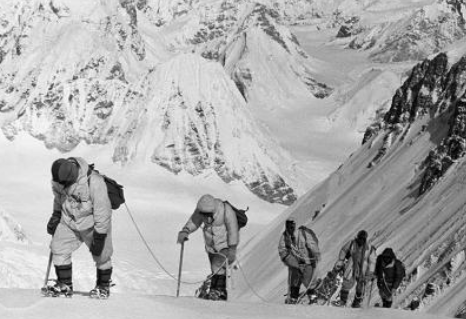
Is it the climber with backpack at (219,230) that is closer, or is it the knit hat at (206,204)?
the knit hat at (206,204)

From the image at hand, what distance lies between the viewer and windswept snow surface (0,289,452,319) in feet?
45.8

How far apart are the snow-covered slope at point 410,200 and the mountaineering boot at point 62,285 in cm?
1294

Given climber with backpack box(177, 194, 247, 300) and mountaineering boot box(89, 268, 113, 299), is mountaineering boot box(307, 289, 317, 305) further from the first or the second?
mountaineering boot box(89, 268, 113, 299)

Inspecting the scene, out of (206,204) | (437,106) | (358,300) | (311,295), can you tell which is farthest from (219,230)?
(437,106)

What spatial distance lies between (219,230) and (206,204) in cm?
65

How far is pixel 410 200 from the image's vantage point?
48750 mm

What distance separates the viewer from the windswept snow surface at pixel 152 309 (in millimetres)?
13961

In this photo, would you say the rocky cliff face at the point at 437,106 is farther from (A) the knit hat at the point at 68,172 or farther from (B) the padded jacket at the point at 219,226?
(A) the knit hat at the point at 68,172

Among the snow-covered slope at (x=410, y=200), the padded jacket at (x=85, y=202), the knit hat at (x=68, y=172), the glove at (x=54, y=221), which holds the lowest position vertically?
the snow-covered slope at (x=410, y=200)

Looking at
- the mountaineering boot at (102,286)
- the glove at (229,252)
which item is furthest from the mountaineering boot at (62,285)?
the glove at (229,252)

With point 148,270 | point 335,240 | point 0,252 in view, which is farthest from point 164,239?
point 335,240

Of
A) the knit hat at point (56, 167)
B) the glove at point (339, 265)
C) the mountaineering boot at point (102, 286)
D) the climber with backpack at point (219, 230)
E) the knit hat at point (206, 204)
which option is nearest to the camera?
the knit hat at point (56, 167)

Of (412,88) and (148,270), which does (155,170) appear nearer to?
(148,270)

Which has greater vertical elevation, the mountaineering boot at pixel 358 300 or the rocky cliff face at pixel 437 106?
the rocky cliff face at pixel 437 106
